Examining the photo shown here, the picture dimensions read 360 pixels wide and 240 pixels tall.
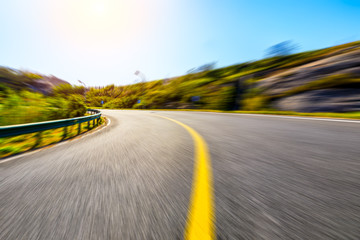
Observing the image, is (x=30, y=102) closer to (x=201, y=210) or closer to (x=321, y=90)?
(x=201, y=210)

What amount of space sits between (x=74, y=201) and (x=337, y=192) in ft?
8.49

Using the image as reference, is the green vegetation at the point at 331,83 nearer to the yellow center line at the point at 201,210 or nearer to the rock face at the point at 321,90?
the rock face at the point at 321,90

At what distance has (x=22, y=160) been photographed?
8.95ft

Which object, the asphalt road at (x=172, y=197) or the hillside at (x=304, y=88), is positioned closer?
the asphalt road at (x=172, y=197)

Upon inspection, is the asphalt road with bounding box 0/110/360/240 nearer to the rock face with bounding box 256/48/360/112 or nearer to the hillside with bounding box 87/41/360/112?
the rock face with bounding box 256/48/360/112

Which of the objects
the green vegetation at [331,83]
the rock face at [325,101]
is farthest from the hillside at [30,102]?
the green vegetation at [331,83]

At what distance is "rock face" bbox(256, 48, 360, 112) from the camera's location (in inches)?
508

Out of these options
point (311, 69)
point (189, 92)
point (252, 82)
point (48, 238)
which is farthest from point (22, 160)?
point (189, 92)

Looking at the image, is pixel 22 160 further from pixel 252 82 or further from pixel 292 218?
pixel 252 82

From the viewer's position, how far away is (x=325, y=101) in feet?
45.6

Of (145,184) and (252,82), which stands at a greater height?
(252,82)

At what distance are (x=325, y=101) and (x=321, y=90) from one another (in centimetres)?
156

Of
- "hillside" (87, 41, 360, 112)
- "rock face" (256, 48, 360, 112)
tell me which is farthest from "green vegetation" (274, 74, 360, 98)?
"rock face" (256, 48, 360, 112)

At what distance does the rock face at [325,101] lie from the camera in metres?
12.5
